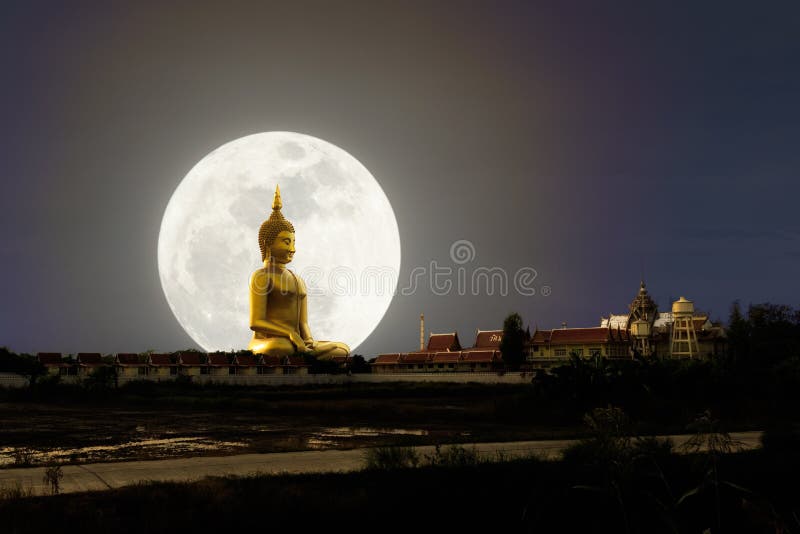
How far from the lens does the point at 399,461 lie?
1073cm

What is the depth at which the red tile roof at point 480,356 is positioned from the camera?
59000mm

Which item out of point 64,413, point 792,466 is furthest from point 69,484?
point 64,413

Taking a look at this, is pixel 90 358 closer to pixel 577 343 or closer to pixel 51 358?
pixel 51 358

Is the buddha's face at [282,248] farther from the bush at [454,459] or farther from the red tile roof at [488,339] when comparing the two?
the bush at [454,459]

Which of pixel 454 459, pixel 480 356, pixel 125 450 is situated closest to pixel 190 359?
pixel 480 356

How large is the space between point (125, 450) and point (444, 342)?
52673 mm

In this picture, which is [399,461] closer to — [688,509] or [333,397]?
[688,509]

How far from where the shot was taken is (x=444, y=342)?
2608 inches

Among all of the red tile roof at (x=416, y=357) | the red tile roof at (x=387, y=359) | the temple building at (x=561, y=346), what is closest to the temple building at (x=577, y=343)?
the temple building at (x=561, y=346)

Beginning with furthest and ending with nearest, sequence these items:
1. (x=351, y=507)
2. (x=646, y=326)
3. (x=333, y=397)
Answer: (x=646, y=326) < (x=333, y=397) < (x=351, y=507)

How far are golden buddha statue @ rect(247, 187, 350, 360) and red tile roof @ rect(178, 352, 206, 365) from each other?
4.35m

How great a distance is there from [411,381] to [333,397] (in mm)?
11931

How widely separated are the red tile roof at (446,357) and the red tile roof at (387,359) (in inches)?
124

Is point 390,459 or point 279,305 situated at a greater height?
point 279,305
